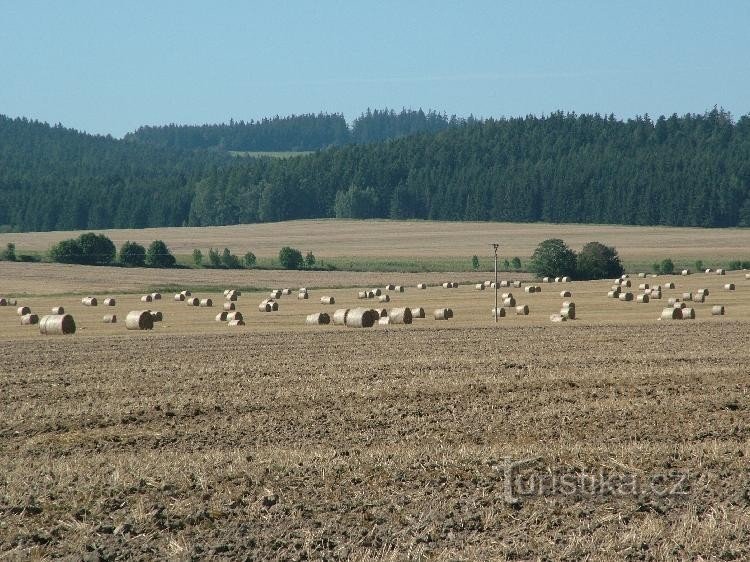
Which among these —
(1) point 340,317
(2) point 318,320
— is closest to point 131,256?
(2) point 318,320

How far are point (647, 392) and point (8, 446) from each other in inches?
425

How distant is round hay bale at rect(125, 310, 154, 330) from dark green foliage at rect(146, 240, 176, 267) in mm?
62276

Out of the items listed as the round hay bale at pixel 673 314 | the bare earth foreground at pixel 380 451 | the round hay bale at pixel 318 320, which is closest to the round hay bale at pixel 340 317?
the round hay bale at pixel 318 320

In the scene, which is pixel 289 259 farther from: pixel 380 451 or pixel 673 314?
pixel 380 451

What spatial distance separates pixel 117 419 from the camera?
60.8 feet

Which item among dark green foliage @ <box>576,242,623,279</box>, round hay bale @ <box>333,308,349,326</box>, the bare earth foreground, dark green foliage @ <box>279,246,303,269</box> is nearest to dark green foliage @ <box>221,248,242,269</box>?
dark green foliage @ <box>279,246,303,269</box>

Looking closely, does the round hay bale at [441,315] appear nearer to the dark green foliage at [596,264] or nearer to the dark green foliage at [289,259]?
the dark green foliage at [596,264]

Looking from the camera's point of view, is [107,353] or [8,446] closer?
[8,446]

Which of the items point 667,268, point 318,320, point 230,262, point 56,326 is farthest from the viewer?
point 230,262

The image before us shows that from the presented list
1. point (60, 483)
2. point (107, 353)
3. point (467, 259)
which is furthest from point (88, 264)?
point (60, 483)

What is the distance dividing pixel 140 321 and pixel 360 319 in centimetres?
822

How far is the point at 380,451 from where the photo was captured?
570 inches

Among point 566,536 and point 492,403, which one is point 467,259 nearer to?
point 492,403

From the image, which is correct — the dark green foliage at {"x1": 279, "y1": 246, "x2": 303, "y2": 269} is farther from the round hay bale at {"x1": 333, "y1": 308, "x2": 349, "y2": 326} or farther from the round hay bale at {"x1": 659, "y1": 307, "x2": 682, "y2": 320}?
the round hay bale at {"x1": 659, "y1": 307, "x2": 682, "y2": 320}
